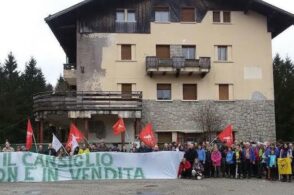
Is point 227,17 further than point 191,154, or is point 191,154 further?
point 227,17

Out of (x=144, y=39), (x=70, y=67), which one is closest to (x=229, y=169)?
(x=144, y=39)

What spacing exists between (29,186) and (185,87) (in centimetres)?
2179

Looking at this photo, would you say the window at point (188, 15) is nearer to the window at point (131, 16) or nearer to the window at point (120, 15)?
the window at point (131, 16)

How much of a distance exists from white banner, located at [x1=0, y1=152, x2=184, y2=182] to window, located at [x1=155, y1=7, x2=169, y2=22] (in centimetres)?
1791

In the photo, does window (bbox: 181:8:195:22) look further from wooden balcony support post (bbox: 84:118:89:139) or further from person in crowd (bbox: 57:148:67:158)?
person in crowd (bbox: 57:148:67:158)

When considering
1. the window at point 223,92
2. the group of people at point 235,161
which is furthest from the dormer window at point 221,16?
the group of people at point 235,161

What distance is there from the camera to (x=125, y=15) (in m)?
41.1

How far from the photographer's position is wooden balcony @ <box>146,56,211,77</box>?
3966 centimetres

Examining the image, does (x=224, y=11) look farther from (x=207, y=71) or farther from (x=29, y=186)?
(x=29, y=186)

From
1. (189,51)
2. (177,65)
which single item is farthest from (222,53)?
(177,65)

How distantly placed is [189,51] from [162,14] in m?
3.39

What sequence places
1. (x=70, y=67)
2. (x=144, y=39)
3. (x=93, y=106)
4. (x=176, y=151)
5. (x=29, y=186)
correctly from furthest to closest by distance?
(x=70, y=67) → (x=144, y=39) → (x=93, y=106) → (x=176, y=151) → (x=29, y=186)

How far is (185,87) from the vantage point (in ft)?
136

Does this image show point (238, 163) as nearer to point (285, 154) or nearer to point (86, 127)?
point (285, 154)
